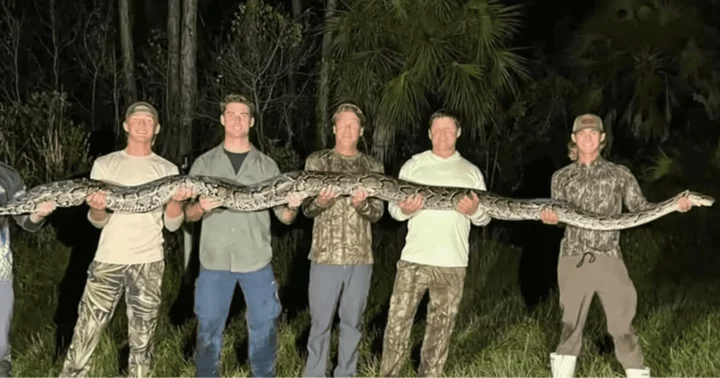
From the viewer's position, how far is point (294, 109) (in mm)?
19672

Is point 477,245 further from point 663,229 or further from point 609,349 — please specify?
point 609,349

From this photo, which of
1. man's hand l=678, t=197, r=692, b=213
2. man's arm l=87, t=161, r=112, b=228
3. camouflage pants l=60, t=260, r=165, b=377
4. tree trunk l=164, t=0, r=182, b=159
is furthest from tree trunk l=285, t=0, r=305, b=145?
man's hand l=678, t=197, r=692, b=213

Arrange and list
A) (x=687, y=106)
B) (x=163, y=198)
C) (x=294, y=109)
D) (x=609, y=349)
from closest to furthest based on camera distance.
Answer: (x=163, y=198) < (x=609, y=349) < (x=687, y=106) < (x=294, y=109)

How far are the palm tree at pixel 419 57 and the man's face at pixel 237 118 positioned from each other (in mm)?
3847

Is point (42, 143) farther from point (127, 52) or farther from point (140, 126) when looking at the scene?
point (140, 126)

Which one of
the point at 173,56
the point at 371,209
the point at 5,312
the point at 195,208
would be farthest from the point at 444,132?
the point at 173,56

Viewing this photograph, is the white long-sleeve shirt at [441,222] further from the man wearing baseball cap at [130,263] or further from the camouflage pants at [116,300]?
the camouflage pants at [116,300]

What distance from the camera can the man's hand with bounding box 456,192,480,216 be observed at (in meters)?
6.43

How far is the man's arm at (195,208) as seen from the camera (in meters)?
6.30

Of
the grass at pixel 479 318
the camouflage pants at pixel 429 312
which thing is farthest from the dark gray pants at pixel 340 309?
the grass at pixel 479 318

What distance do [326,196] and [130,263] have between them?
1457mm

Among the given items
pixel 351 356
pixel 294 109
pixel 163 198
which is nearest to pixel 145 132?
pixel 163 198

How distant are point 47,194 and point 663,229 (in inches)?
362

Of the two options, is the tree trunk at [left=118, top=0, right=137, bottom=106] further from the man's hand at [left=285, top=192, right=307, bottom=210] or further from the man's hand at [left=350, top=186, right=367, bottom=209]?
the man's hand at [left=350, top=186, right=367, bottom=209]
